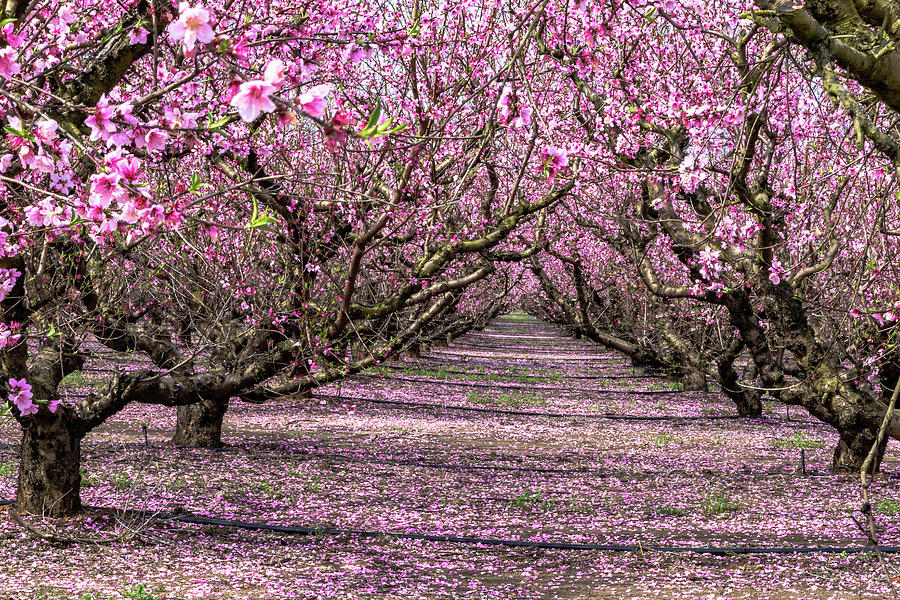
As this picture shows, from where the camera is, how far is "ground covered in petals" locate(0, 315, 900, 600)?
25.1ft

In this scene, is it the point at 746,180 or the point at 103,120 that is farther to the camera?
the point at 746,180

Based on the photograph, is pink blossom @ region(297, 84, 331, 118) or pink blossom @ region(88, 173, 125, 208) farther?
pink blossom @ region(88, 173, 125, 208)

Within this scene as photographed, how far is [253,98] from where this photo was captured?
2.51 m

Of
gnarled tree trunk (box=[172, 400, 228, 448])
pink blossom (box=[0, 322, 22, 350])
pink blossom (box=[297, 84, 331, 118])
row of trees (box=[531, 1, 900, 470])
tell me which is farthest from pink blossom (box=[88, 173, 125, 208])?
gnarled tree trunk (box=[172, 400, 228, 448])

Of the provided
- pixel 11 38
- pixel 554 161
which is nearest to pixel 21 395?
pixel 11 38

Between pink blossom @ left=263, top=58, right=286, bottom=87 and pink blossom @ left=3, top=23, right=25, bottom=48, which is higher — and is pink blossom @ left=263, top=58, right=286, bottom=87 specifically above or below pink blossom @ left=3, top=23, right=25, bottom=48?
below

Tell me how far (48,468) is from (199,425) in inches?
212

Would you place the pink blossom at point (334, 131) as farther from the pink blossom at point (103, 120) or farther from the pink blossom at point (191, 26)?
the pink blossom at point (103, 120)

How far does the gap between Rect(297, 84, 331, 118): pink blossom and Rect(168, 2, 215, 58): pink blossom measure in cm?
42

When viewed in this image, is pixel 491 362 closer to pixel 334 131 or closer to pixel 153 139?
pixel 153 139

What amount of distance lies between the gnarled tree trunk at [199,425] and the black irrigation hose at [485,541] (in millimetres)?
4572

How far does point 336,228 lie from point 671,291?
15.5ft

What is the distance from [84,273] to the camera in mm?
10062

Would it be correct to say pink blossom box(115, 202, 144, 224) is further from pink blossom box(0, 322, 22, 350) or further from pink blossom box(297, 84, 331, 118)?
pink blossom box(0, 322, 22, 350)
